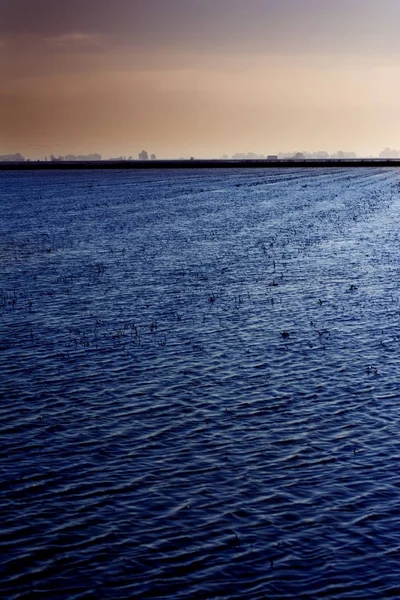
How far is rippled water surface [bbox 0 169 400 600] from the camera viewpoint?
16.6 m

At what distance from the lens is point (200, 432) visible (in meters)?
A: 24.1

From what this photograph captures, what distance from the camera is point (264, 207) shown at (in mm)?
113938

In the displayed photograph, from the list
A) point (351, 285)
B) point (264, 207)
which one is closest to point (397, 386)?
point (351, 285)

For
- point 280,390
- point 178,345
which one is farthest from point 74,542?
point 178,345

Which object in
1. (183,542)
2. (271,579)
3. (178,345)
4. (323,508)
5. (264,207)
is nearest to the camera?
(271,579)

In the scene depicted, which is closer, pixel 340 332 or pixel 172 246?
pixel 340 332

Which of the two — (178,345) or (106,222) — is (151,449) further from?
(106,222)

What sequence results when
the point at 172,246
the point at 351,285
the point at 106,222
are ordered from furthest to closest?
the point at 106,222 < the point at 172,246 < the point at 351,285

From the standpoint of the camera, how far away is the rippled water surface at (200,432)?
54.6 ft

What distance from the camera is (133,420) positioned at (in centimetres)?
2511

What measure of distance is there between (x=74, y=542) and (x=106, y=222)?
3056 inches

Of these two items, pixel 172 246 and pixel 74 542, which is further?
pixel 172 246

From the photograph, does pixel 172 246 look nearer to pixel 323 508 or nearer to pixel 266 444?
pixel 266 444

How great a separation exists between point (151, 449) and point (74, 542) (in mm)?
5495
